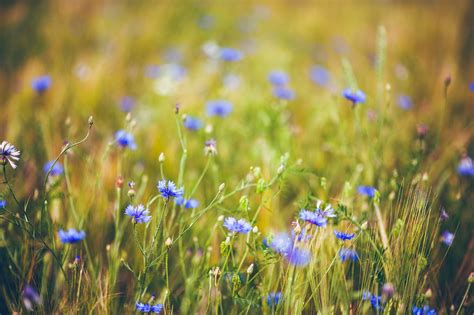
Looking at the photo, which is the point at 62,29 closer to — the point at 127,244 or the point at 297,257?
the point at 127,244

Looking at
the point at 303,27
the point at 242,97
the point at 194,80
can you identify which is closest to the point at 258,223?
the point at 242,97

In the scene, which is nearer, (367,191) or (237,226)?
(237,226)

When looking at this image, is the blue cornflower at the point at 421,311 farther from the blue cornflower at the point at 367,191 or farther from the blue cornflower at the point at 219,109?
the blue cornflower at the point at 219,109

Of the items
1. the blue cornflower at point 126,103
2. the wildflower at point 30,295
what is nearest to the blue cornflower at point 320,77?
the blue cornflower at point 126,103

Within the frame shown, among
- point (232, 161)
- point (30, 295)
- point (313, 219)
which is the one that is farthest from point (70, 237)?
point (232, 161)

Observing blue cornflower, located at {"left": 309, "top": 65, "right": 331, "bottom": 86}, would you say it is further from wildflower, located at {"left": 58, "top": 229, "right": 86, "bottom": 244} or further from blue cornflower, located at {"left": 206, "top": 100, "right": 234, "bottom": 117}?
wildflower, located at {"left": 58, "top": 229, "right": 86, "bottom": 244}

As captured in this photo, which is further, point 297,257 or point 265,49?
point 265,49

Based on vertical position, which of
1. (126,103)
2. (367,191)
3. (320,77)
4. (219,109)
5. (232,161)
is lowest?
(367,191)

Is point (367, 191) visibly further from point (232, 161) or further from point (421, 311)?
point (232, 161)
